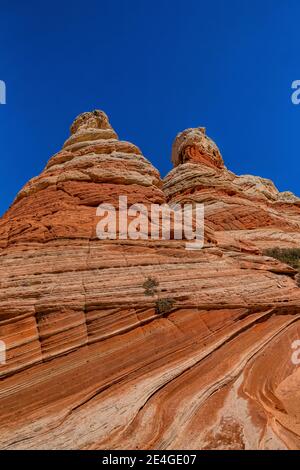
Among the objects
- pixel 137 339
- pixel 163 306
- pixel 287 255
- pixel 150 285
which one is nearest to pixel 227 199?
pixel 287 255

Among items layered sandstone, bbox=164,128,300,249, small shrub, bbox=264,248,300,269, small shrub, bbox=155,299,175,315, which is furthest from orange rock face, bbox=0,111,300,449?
layered sandstone, bbox=164,128,300,249

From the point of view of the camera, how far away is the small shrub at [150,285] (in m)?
11.4

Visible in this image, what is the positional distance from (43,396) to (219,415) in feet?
14.3

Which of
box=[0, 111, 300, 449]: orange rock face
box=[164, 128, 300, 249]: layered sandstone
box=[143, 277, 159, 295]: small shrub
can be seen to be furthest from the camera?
box=[164, 128, 300, 249]: layered sandstone

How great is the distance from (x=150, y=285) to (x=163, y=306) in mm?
993

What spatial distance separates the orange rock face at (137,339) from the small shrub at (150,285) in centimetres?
4

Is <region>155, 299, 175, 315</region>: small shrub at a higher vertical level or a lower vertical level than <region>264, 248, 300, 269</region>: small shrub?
lower

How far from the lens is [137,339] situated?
10.1 metres

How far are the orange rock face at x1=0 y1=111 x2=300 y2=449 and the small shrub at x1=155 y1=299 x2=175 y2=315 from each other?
1.3 inches

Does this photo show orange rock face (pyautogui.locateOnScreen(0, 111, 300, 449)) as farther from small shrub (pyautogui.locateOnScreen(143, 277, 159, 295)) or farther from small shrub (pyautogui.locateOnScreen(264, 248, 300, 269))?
small shrub (pyautogui.locateOnScreen(264, 248, 300, 269))

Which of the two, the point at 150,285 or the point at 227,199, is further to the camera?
the point at 227,199

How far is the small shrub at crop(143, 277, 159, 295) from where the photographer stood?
37.4ft

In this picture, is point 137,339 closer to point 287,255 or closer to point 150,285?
point 150,285

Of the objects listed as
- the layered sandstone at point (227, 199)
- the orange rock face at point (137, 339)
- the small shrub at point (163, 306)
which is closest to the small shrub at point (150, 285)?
the orange rock face at point (137, 339)
